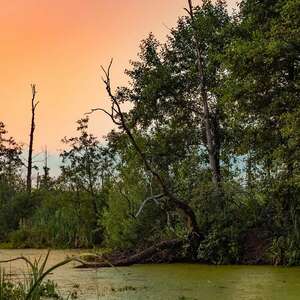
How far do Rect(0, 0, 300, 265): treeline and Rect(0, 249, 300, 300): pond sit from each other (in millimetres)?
1396

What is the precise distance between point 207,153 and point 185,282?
9.63 metres

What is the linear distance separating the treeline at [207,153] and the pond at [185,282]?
1.40m

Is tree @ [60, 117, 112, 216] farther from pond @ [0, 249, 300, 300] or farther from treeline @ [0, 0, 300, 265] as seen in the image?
pond @ [0, 249, 300, 300]

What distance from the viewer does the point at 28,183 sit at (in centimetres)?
3022

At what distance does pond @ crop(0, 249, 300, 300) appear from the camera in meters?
8.37

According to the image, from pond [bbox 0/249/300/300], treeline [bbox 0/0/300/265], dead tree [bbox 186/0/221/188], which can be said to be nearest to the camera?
pond [bbox 0/249/300/300]

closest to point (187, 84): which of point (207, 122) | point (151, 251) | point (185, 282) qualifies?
point (207, 122)

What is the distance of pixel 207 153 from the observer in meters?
19.3

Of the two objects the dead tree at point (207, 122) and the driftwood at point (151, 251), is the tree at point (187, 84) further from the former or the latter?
the driftwood at point (151, 251)

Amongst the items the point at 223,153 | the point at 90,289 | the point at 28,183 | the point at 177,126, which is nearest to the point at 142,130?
the point at 177,126

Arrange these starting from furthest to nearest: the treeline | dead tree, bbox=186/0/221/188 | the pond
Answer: dead tree, bbox=186/0/221/188 < the treeline < the pond

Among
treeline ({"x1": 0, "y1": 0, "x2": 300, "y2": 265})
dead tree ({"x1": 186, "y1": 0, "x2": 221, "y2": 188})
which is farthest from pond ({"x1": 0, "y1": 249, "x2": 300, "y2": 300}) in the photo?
dead tree ({"x1": 186, "y1": 0, "x2": 221, "y2": 188})

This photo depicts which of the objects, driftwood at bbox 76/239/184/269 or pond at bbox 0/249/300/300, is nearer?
pond at bbox 0/249/300/300

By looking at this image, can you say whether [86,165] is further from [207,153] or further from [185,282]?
[185,282]
